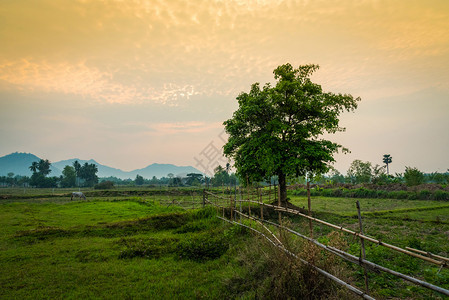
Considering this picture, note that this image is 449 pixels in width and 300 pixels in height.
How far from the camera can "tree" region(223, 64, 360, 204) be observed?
15.3m

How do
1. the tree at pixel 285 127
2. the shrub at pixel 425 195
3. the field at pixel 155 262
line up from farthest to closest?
the shrub at pixel 425 195
the tree at pixel 285 127
the field at pixel 155 262

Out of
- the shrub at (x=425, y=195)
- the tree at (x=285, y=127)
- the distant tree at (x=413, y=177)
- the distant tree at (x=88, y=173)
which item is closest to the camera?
the tree at (x=285, y=127)

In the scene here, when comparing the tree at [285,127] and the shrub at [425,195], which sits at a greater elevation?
the tree at [285,127]

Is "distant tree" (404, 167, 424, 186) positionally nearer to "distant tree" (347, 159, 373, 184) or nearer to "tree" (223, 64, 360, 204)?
"distant tree" (347, 159, 373, 184)

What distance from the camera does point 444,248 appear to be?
842cm

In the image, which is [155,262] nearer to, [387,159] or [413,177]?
[413,177]

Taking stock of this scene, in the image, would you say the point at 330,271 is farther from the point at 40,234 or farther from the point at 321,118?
the point at 321,118

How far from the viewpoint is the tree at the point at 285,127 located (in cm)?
1530

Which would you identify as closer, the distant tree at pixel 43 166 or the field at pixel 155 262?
the field at pixel 155 262

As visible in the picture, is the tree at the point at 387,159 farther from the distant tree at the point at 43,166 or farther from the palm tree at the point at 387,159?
the distant tree at the point at 43,166

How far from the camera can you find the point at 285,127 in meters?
15.1

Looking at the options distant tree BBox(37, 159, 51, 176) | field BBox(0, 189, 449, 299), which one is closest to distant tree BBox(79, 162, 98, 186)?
distant tree BBox(37, 159, 51, 176)

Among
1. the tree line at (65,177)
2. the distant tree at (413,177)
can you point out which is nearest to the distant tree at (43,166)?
the tree line at (65,177)

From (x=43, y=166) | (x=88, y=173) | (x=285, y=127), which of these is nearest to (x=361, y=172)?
(x=285, y=127)
